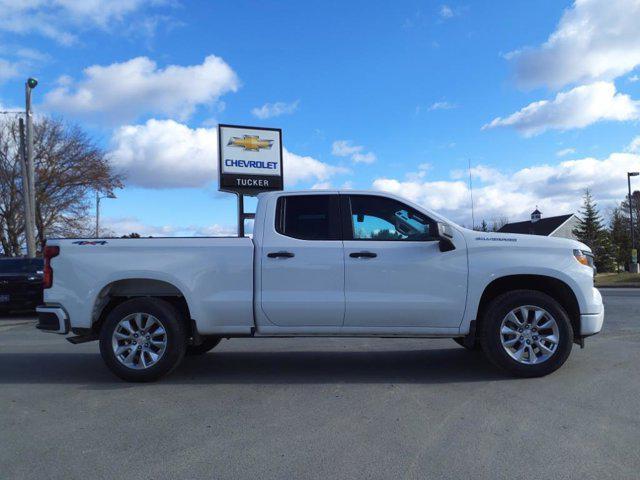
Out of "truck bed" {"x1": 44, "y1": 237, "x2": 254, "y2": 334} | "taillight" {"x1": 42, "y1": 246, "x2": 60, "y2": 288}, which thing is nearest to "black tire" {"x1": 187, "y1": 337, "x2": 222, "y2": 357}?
"truck bed" {"x1": 44, "y1": 237, "x2": 254, "y2": 334}

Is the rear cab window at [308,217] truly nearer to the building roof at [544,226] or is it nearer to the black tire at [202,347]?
the black tire at [202,347]

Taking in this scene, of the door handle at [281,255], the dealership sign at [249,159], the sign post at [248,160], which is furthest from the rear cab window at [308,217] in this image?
the dealership sign at [249,159]

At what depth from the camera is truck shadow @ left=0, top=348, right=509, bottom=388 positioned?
599 cm

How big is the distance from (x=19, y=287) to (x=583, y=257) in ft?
40.6

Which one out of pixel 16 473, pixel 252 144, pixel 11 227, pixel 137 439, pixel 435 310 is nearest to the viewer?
pixel 16 473

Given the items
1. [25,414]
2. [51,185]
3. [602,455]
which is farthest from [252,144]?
[602,455]

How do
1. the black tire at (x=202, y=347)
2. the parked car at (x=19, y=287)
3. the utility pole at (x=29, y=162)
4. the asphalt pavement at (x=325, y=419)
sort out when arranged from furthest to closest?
the utility pole at (x=29, y=162), the parked car at (x=19, y=287), the black tire at (x=202, y=347), the asphalt pavement at (x=325, y=419)

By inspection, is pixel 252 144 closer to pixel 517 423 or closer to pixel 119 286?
pixel 119 286

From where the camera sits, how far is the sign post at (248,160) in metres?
20.2

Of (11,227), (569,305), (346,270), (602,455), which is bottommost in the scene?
(602,455)

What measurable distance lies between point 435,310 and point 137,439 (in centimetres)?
310

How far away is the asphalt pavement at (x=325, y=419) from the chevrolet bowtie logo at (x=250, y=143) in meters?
A: 14.3

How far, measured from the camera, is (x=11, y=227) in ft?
94.8

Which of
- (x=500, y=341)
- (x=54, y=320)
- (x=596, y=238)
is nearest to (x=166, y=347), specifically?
(x=54, y=320)
